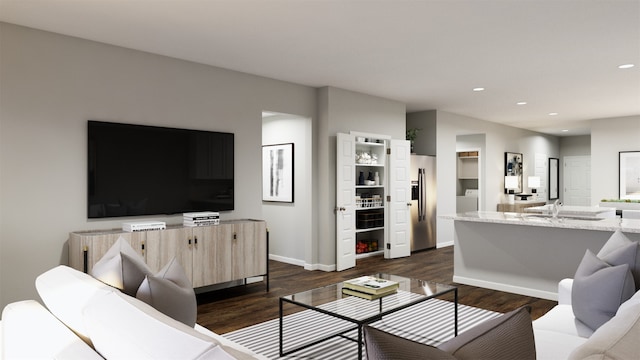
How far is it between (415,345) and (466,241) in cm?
442

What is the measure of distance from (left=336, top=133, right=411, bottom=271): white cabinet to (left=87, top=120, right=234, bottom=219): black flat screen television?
2.03 meters

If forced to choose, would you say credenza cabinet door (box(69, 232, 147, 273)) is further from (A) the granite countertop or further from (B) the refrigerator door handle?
(B) the refrigerator door handle

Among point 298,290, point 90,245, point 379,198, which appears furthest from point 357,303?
point 379,198

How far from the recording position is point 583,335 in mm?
2162

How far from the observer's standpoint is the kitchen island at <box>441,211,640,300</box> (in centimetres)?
418

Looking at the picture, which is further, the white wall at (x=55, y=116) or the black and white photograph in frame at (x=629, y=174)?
the black and white photograph in frame at (x=629, y=174)

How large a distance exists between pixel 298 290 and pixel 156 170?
2.00 metres

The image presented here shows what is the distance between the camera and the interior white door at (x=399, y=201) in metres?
6.62

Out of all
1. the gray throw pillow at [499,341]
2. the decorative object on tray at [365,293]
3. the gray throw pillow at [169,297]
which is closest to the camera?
the gray throw pillow at [499,341]

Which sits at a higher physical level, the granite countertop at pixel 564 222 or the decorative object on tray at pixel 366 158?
the decorative object on tray at pixel 366 158

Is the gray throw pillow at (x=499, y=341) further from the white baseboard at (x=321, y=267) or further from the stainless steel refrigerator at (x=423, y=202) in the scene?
the stainless steel refrigerator at (x=423, y=202)

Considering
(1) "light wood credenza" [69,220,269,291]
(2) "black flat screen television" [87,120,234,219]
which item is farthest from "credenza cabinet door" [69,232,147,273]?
(2) "black flat screen television" [87,120,234,219]

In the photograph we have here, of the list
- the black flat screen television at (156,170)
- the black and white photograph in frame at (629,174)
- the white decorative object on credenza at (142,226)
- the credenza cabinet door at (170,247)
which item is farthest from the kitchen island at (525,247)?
the black and white photograph in frame at (629,174)

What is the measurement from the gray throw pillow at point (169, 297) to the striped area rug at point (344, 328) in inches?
44.2
